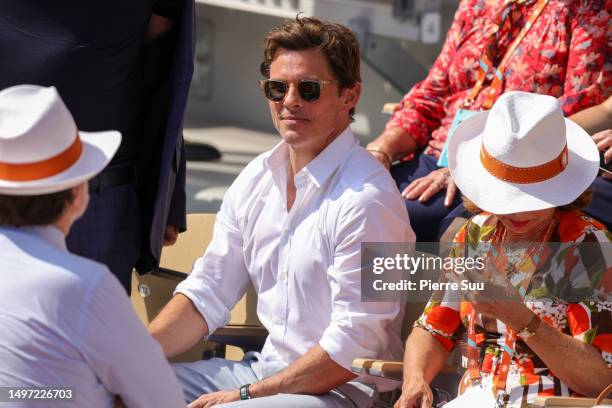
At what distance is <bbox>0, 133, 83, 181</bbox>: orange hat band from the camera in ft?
6.68

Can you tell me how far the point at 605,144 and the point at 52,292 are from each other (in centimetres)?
185

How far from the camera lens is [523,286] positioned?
276 centimetres

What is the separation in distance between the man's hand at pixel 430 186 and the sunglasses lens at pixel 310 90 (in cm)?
64

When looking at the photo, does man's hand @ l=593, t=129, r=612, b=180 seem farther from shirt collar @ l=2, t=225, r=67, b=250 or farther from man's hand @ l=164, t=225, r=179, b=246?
shirt collar @ l=2, t=225, r=67, b=250

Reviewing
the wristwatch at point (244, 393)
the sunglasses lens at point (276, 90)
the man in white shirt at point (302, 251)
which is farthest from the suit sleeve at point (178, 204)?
the wristwatch at point (244, 393)

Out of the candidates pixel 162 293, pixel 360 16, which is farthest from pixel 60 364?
pixel 360 16

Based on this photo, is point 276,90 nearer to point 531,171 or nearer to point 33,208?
point 531,171

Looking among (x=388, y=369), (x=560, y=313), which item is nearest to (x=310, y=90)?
(x=388, y=369)

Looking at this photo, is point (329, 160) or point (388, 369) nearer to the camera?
point (388, 369)

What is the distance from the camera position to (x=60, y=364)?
2.04m

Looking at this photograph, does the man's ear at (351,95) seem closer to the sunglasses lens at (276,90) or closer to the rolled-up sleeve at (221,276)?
the sunglasses lens at (276,90)

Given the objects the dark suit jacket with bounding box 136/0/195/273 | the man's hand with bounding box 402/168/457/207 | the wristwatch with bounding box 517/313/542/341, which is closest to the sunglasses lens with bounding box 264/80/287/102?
the dark suit jacket with bounding box 136/0/195/273

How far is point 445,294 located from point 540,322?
1.29 feet

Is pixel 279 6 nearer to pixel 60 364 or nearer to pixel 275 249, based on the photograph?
pixel 275 249
